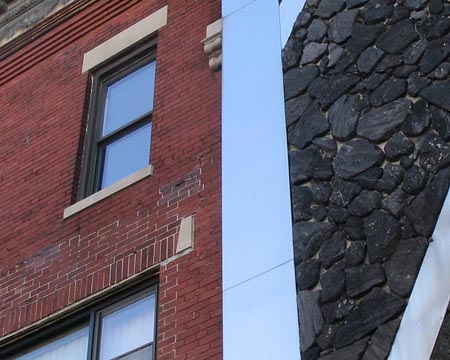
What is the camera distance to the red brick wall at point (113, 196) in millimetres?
11305

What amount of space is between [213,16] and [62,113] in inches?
85.3

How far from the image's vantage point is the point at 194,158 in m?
12.2

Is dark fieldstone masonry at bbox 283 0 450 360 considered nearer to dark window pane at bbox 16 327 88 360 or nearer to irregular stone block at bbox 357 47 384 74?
irregular stone block at bbox 357 47 384 74

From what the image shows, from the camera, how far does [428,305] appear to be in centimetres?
917

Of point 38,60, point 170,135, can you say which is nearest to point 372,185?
point 170,135

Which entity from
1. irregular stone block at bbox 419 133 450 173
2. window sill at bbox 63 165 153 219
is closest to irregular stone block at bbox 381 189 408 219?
irregular stone block at bbox 419 133 450 173

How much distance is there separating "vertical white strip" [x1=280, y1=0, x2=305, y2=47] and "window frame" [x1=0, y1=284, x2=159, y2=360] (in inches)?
110

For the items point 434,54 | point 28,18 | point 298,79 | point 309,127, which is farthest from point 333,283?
point 28,18

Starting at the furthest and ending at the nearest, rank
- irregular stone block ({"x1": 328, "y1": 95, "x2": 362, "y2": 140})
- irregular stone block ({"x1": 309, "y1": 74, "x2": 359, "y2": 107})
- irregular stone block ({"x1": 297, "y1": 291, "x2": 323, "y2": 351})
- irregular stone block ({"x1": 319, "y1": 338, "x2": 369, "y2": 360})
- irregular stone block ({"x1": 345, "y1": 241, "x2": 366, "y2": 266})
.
Result: 1. irregular stone block ({"x1": 309, "y1": 74, "x2": 359, "y2": 107})
2. irregular stone block ({"x1": 328, "y1": 95, "x2": 362, "y2": 140})
3. irregular stone block ({"x1": 345, "y1": 241, "x2": 366, "y2": 266})
4. irregular stone block ({"x1": 297, "y1": 291, "x2": 323, "y2": 351})
5. irregular stone block ({"x1": 319, "y1": 338, "x2": 369, "y2": 360})

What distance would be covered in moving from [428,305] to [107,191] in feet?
15.0

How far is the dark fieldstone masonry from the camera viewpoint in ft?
31.4

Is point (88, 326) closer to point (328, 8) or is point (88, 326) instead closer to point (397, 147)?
point (397, 147)

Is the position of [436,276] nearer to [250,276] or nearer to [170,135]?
[250,276]

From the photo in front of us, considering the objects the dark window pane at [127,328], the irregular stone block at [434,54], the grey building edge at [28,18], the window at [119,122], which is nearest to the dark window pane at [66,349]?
the dark window pane at [127,328]
